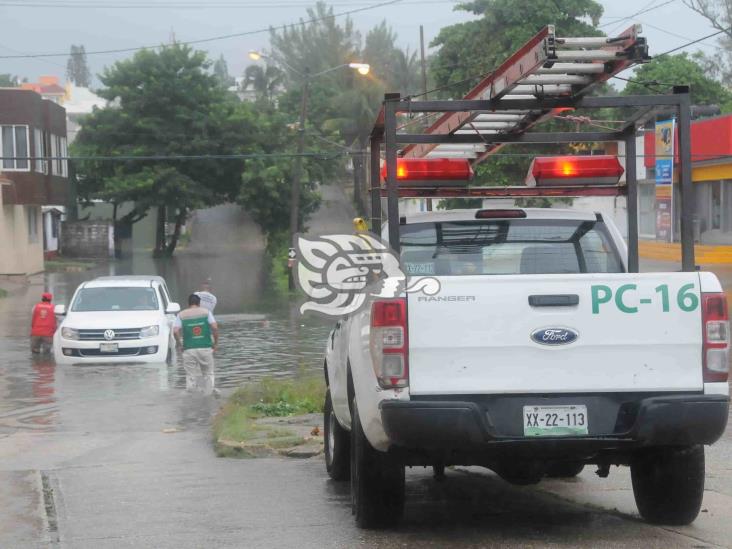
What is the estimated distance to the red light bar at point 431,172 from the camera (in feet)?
27.0

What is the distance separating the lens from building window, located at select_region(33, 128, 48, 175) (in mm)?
45438

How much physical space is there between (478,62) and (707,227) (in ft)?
35.4

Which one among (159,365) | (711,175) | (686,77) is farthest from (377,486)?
(686,77)

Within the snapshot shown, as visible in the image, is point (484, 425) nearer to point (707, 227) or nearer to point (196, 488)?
point (196, 488)

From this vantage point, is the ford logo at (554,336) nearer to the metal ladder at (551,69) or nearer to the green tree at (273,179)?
the metal ladder at (551,69)

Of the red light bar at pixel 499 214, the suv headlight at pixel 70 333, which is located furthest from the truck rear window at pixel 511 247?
the suv headlight at pixel 70 333

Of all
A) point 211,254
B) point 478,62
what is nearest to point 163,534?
point 478,62

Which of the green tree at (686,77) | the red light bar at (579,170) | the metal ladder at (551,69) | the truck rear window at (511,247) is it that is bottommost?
the truck rear window at (511,247)

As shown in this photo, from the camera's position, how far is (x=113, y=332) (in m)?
18.7

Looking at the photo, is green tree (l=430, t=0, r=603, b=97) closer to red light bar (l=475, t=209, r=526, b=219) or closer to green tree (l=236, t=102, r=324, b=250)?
green tree (l=236, t=102, r=324, b=250)

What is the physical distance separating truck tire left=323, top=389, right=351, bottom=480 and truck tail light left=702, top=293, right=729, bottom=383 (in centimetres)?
288

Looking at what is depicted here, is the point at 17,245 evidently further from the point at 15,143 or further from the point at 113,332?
the point at 113,332

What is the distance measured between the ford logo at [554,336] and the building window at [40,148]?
41346mm

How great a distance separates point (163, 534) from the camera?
22.7ft
